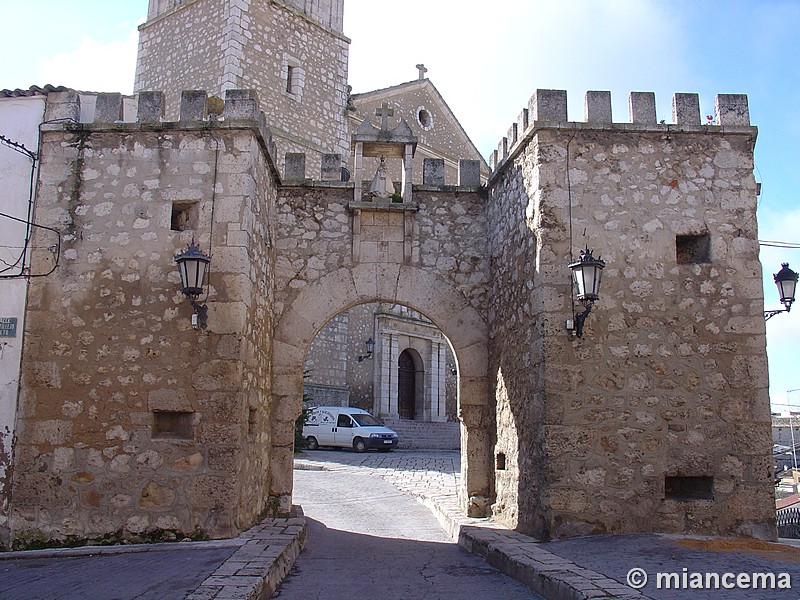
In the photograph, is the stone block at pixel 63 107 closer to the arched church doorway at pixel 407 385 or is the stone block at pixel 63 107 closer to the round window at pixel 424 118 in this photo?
the arched church doorway at pixel 407 385

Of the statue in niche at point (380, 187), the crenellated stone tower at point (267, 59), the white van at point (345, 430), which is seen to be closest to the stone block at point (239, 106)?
the statue in niche at point (380, 187)

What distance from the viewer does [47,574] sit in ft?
16.6

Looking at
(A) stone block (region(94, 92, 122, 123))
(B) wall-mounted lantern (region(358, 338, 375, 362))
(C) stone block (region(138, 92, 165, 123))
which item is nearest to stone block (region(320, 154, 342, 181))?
(C) stone block (region(138, 92, 165, 123))

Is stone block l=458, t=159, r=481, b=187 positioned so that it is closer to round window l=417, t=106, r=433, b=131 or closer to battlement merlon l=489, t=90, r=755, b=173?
battlement merlon l=489, t=90, r=755, b=173

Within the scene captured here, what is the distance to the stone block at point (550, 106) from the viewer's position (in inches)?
267

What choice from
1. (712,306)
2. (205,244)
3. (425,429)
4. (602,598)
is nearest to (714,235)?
(712,306)

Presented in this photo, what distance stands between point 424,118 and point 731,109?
57.9ft

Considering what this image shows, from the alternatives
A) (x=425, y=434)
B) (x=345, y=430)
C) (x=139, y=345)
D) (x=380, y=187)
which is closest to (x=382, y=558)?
(x=139, y=345)

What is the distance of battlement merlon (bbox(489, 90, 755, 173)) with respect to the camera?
6.79 meters

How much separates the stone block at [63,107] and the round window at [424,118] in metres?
17.6

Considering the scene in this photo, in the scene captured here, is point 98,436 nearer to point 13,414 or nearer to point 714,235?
point 13,414

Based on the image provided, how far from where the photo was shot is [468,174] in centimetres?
868

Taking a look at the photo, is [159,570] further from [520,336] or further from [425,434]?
[425,434]

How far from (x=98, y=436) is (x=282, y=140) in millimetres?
13537
